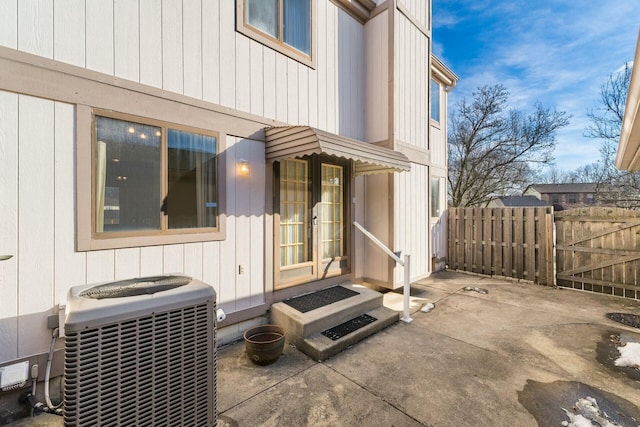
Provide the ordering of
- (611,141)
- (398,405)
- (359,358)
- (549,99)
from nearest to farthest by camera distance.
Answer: (398,405) < (359,358) < (611,141) < (549,99)

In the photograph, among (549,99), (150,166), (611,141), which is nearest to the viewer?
(150,166)

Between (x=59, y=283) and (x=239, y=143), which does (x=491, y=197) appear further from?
(x=59, y=283)

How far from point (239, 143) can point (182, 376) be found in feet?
9.21

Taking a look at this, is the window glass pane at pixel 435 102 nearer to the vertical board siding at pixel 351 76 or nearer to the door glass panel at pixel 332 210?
the vertical board siding at pixel 351 76

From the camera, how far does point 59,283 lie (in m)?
2.46

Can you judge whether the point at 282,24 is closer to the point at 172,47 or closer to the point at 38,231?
the point at 172,47

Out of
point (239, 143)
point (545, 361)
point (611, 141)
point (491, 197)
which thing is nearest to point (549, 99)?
point (611, 141)

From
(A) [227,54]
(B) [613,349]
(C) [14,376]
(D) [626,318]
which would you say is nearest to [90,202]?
(C) [14,376]

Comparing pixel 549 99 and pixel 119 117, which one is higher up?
pixel 549 99

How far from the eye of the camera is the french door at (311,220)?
4.32 metres

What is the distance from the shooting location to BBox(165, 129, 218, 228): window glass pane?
313 centimetres

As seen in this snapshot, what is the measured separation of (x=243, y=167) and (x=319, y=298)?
230cm

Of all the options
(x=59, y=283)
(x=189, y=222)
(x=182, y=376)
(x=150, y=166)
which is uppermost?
(x=150, y=166)

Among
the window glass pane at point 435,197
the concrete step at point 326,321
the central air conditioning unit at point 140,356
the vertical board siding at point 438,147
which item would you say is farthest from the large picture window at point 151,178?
the vertical board siding at point 438,147
